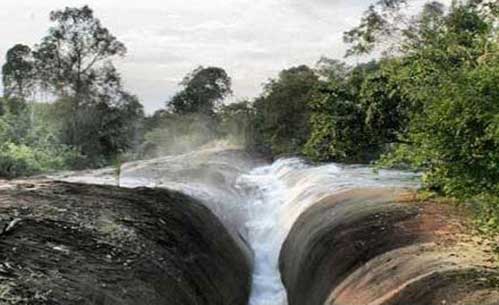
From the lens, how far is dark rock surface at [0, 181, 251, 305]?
9.34 m

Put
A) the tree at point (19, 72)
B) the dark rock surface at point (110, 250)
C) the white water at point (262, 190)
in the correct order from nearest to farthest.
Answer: the dark rock surface at point (110, 250) → the white water at point (262, 190) → the tree at point (19, 72)

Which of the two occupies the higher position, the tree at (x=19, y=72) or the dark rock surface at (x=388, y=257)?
the tree at (x=19, y=72)

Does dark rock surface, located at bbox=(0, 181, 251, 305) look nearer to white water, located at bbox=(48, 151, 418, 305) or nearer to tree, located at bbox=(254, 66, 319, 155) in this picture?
white water, located at bbox=(48, 151, 418, 305)

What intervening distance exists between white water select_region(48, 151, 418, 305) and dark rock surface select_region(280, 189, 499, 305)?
1987mm

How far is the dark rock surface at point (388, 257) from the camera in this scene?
32.3 feet

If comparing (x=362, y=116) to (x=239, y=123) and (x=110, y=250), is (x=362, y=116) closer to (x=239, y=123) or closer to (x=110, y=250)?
(x=110, y=250)

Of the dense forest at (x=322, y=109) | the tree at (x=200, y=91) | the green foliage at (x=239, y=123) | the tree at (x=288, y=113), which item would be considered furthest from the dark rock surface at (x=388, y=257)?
the tree at (x=200, y=91)

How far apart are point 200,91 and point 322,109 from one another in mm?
61762

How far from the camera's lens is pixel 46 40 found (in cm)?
5638

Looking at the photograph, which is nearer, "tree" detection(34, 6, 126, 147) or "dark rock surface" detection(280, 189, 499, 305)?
"dark rock surface" detection(280, 189, 499, 305)

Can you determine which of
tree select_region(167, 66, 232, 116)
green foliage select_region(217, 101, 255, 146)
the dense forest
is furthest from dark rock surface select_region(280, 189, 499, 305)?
tree select_region(167, 66, 232, 116)

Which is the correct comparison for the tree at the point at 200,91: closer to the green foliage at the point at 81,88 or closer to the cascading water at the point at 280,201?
the green foliage at the point at 81,88

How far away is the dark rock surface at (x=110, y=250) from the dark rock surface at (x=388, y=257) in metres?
1.84

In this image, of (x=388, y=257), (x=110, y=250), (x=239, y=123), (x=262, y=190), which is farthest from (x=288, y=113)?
(x=110, y=250)
